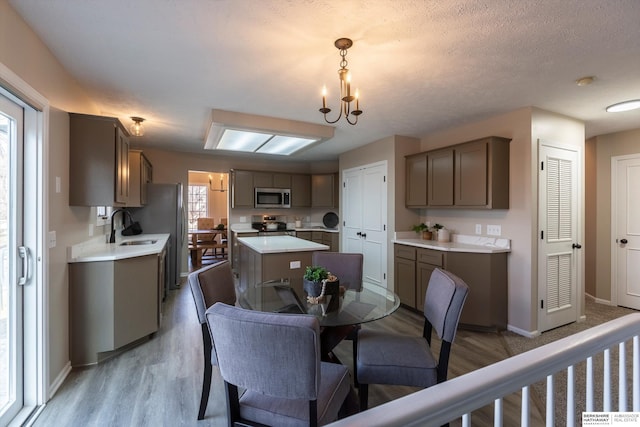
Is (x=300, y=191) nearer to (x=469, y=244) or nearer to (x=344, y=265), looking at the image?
(x=469, y=244)

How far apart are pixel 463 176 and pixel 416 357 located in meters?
2.41

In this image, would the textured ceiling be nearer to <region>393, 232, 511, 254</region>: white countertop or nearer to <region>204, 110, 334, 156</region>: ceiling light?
<region>204, 110, 334, 156</region>: ceiling light

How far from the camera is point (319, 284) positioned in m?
1.98

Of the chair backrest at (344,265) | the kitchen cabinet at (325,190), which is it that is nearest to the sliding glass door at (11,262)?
the chair backrest at (344,265)

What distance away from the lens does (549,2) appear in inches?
61.4

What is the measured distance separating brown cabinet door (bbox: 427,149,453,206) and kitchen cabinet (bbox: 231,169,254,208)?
3436mm

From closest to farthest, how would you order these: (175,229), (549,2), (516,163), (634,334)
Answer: (634,334)
(549,2)
(516,163)
(175,229)

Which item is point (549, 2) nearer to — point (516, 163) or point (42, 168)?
point (516, 163)

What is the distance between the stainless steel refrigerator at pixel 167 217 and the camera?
15.0ft

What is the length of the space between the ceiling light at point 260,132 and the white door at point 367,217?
118cm

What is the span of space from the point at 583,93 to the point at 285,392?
3406 millimetres

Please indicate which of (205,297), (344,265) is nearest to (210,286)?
(205,297)

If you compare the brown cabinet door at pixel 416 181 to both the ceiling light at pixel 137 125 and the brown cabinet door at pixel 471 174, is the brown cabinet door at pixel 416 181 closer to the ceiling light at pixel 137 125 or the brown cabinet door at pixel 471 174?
the brown cabinet door at pixel 471 174

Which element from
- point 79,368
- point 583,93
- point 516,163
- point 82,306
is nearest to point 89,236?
point 82,306
